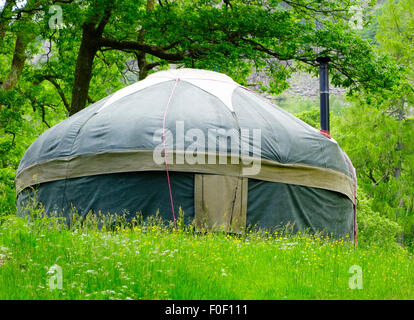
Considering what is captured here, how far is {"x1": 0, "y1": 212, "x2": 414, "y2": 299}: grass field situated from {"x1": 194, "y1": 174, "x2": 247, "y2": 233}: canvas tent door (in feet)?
5.34

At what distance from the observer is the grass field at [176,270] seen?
3828mm

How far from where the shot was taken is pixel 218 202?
293 inches

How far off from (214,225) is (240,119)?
1.95 meters

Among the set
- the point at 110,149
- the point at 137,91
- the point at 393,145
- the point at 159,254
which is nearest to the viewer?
the point at 159,254

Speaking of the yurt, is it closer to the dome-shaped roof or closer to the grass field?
the dome-shaped roof

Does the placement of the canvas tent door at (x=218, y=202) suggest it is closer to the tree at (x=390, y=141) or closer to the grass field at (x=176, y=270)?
the grass field at (x=176, y=270)

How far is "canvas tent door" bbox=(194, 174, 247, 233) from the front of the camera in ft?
24.2

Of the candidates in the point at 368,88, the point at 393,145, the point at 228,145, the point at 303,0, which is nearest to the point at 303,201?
the point at 228,145

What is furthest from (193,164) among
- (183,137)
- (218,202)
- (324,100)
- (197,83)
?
(324,100)

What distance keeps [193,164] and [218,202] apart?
67 centimetres

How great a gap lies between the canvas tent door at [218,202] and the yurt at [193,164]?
1 centimetres

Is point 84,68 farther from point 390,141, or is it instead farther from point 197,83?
point 390,141

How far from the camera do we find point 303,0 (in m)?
14.2
